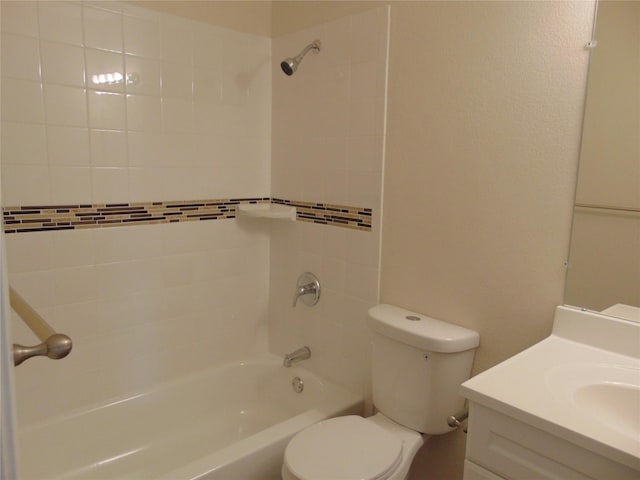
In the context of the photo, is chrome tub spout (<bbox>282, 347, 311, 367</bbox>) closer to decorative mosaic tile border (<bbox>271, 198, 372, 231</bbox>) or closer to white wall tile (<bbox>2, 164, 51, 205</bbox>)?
decorative mosaic tile border (<bbox>271, 198, 372, 231</bbox>)

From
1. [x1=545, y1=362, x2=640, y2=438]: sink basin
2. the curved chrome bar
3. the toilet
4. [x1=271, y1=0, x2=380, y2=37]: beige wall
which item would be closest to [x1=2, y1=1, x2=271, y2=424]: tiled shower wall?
[x1=271, y1=0, x2=380, y2=37]: beige wall

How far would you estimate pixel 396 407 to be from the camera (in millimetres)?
1640

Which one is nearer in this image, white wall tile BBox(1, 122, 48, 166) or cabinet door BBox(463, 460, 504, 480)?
cabinet door BBox(463, 460, 504, 480)

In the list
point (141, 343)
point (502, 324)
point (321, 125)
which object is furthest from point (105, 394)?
point (502, 324)

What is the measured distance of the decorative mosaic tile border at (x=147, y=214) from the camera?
5.58ft

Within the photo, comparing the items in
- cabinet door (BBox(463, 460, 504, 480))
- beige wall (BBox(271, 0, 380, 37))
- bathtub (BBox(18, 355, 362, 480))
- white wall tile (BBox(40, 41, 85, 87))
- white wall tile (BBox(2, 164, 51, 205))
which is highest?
beige wall (BBox(271, 0, 380, 37))

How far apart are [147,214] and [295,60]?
0.88m

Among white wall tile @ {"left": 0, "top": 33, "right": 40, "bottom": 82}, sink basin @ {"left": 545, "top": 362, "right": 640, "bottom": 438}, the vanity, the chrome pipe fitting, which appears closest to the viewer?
the vanity

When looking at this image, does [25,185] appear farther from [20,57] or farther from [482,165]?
[482,165]

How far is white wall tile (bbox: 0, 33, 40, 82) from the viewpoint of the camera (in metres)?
1.60

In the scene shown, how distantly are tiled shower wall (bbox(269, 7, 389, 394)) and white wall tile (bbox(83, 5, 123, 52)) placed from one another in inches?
28.3

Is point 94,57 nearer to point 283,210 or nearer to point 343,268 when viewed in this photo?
point 283,210

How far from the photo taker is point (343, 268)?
201cm

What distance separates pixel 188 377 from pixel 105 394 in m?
0.36
